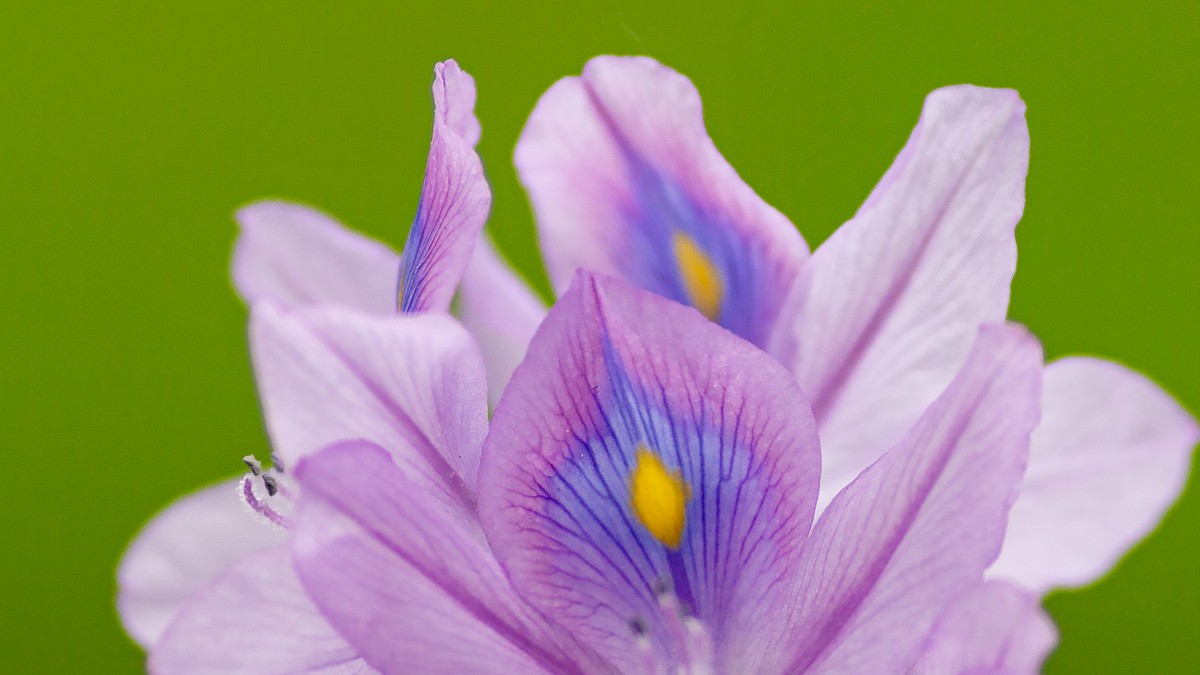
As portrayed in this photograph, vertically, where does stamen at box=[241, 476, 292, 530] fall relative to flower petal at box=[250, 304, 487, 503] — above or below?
below

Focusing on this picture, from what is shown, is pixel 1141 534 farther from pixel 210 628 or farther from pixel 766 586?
pixel 210 628

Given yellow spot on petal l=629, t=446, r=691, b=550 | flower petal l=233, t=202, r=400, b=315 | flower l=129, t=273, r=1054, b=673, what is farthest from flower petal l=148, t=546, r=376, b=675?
flower petal l=233, t=202, r=400, b=315

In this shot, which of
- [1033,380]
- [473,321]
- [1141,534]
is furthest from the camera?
[473,321]

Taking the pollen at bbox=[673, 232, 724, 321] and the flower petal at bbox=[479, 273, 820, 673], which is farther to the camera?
the pollen at bbox=[673, 232, 724, 321]

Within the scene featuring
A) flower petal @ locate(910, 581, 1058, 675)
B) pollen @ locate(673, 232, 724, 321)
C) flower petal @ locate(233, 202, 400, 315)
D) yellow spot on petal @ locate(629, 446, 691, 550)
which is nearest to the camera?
flower petal @ locate(910, 581, 1058, 675)

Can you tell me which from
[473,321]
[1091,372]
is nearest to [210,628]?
[473,321]

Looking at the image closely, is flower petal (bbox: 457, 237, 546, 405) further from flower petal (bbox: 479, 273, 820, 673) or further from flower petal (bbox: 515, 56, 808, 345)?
flower petal (bbox: 479, 273, 820, 673)

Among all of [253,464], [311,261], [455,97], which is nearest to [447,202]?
[455,97]

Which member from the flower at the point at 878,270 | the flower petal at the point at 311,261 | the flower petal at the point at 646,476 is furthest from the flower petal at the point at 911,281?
the flower petal at the point at 311,261
